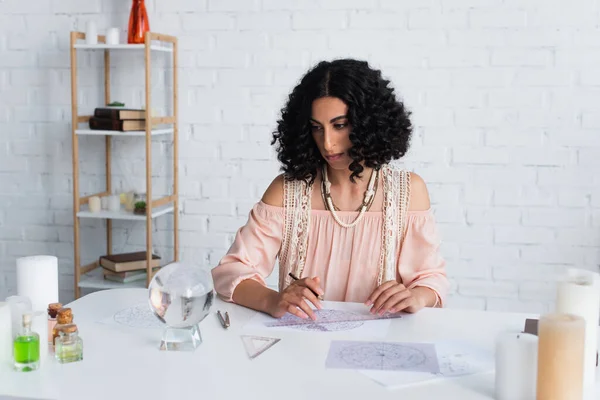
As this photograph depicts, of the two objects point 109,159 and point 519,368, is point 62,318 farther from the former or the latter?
point 109,159

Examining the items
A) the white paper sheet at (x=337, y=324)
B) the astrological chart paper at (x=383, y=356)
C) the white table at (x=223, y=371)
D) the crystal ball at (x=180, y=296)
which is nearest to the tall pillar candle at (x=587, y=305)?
the white table at (x=223, y=371)

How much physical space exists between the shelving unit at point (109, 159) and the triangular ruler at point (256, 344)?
64.2 inches

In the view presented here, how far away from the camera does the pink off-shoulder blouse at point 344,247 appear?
2043 mm

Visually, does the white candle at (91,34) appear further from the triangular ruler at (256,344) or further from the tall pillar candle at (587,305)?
the tall pillar candle at (587,305)

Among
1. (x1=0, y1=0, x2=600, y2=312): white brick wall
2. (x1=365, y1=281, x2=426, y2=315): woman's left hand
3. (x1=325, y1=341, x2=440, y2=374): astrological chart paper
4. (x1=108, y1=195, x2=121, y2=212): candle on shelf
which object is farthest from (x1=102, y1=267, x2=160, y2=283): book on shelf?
(x1=325, y1=341, x2=440, y2=374): astrological chart paper

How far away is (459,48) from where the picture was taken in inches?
119

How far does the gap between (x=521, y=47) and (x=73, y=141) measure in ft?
Answer: 5.80

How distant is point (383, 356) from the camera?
147 centimetres

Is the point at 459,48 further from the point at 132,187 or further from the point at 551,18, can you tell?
the point at 132,187

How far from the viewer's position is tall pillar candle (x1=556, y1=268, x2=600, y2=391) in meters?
1.31

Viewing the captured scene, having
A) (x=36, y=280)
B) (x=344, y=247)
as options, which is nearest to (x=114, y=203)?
(x=344, y=247)

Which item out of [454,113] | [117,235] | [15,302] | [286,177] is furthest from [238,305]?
[117,235]

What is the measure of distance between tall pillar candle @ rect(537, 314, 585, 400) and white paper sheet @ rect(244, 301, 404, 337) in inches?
17.4

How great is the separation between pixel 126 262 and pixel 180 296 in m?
1.82
